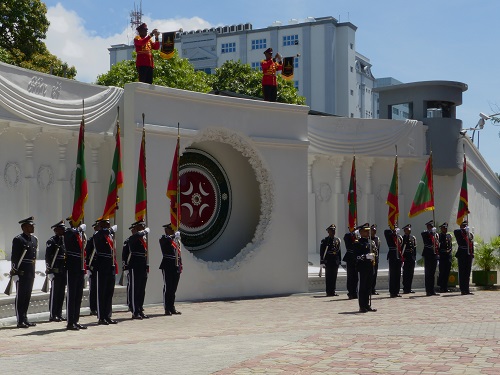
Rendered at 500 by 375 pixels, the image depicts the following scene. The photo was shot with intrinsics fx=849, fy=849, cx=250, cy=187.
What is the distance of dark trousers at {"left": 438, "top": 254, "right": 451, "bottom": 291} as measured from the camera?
2038 centimetres

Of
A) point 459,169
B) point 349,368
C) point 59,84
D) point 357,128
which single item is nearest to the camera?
point 349,368

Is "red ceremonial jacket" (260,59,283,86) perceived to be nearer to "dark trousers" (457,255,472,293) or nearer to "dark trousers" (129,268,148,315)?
"dark trousers" (457,255,472,293)

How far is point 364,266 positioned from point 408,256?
484 cm

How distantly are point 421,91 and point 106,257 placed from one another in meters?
14.6

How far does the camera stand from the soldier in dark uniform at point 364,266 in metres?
15.1

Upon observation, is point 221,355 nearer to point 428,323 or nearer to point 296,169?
point 428,323

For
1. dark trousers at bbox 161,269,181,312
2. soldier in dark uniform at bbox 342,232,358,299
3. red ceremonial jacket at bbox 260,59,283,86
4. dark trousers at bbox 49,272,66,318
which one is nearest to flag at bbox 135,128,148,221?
dark trousers at bbox 161,269,181,312

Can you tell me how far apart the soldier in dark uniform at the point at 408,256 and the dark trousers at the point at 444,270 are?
2.45ft

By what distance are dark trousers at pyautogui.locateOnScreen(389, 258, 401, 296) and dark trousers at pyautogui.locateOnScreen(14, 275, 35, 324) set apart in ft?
29.8

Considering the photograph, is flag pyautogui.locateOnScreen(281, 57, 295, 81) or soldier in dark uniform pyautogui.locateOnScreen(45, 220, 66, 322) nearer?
soldier in dark uniform pyautogui.locateOnScreen(45, 220, 66, 322)

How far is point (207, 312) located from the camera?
15227 millimetres

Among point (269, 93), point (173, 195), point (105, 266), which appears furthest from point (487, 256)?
point (105, 266)

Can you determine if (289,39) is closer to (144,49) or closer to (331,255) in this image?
(331,255)

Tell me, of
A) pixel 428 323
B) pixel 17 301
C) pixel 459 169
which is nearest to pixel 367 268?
pixel 428 323
